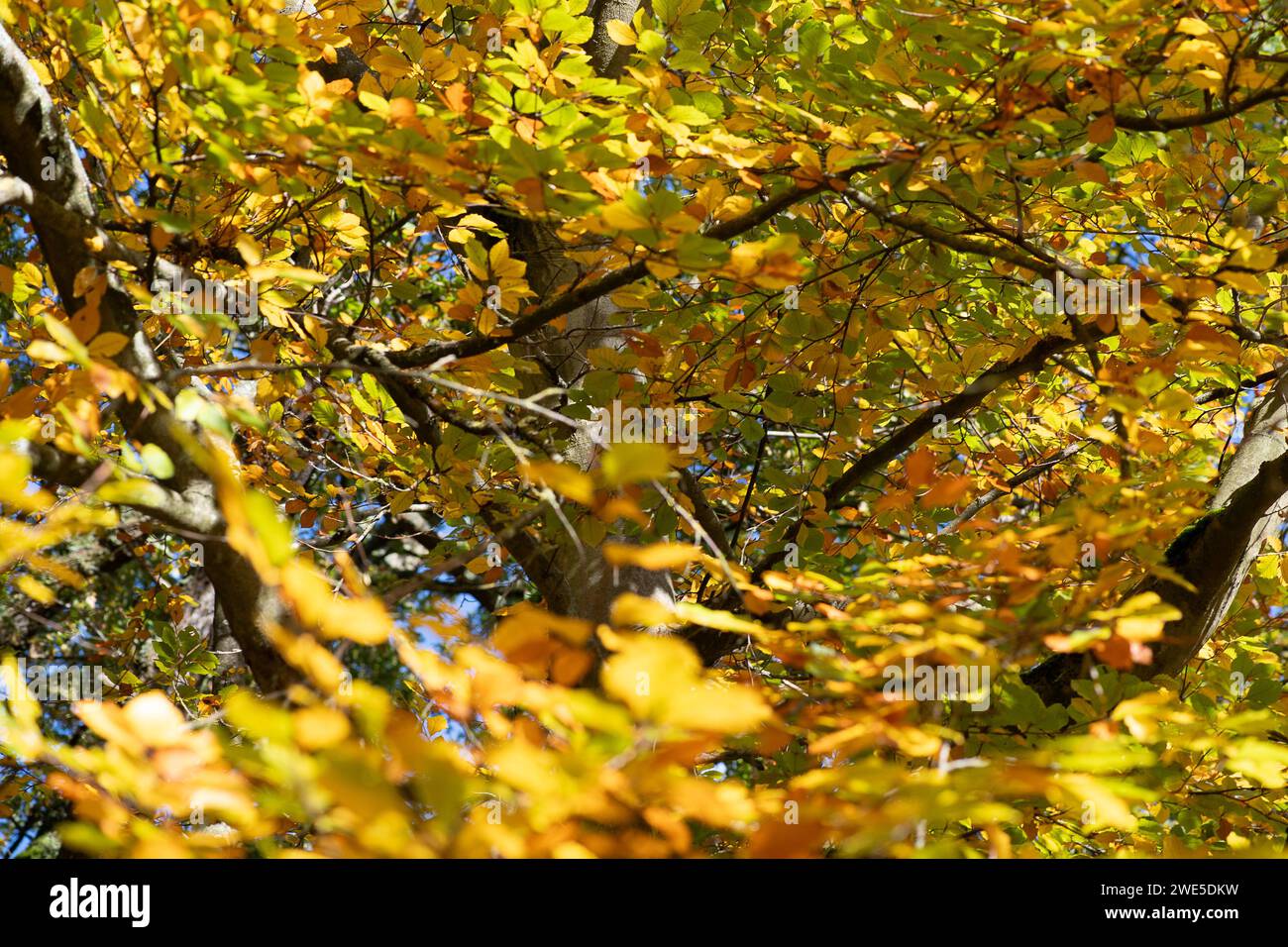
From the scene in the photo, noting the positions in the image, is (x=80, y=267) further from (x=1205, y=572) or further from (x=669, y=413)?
(x=1205, y=572)

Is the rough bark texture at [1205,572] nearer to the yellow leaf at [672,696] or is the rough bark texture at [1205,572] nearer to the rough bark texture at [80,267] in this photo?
the yellow leaf at [672,696]

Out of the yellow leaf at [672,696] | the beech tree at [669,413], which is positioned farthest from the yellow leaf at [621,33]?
the yellow leaf at [672,696]

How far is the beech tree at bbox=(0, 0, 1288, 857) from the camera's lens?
53.9 inches

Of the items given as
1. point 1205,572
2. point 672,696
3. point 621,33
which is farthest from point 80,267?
point 1205,572

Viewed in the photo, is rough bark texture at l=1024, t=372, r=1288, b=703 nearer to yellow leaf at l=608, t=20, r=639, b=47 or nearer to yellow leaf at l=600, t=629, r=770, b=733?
yellow leaf at l=600, t=629, r=770, b=733

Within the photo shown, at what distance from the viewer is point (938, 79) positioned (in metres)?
2.30

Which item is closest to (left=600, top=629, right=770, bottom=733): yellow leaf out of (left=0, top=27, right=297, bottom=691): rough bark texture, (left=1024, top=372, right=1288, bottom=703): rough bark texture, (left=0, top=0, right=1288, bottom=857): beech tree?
(left=0, top=0, right=1288, bottom=857): beech tree

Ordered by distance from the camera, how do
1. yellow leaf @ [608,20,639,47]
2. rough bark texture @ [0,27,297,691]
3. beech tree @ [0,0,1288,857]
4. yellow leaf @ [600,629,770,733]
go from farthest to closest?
yellow leaf @ [608,20,639,47] → rough bark texture @ [0,27,297,691] → beech tree @ [0,0,1288,857] → yellow leaf @ [600,629,770,733]

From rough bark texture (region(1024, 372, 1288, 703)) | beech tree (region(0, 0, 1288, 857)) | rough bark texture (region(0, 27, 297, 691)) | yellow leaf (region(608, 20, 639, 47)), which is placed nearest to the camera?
beech tree (region(0, 0, 1288, 857))

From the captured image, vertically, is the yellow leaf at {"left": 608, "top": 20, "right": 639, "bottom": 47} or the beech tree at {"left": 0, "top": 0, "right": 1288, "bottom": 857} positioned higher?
the yellow leaf at {"left": 608, "top": 20, "right": 639, "bottom": 47}

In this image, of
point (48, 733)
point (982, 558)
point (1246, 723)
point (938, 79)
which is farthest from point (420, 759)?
point (48, 733)

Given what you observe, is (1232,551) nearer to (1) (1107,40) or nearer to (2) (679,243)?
(1) (1107,40)

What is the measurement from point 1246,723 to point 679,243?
1437 millimetres

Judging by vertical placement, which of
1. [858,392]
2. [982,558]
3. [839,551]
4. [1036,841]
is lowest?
[1036,841]
